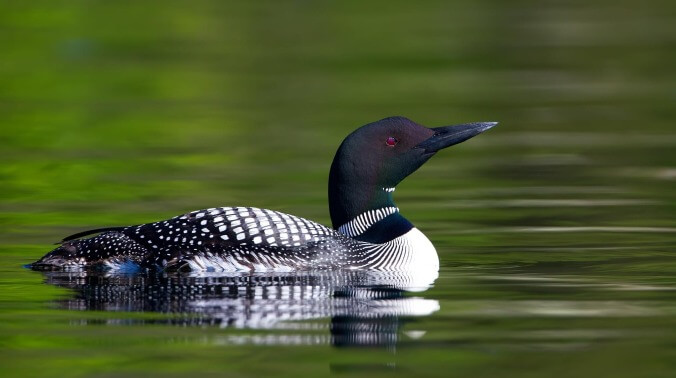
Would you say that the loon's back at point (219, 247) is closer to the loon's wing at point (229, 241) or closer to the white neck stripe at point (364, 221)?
the loon's wing at point (229, 241)

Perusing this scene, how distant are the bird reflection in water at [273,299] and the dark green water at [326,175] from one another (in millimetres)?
20

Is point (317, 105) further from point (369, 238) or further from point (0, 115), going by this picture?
point (369, 238)

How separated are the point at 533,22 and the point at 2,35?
7052 mm

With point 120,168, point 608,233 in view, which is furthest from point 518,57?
point 608,233

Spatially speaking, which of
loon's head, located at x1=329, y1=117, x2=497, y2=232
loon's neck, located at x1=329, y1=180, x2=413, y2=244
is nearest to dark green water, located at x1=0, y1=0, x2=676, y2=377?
loon's neck, located at x1=329, y1=180, x2=413, y2=244

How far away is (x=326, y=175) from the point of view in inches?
406

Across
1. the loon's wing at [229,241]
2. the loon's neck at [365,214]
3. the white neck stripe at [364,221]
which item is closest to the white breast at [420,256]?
the loon's neck at [365,214]

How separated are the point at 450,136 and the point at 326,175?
2933mm

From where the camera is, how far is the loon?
691 centimetres

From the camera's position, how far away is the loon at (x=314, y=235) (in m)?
6.91

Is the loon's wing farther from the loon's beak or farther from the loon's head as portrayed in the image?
the loon's beak

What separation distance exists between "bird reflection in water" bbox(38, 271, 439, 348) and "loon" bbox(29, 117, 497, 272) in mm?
62

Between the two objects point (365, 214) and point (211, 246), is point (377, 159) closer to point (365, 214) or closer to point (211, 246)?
point (365, 214)

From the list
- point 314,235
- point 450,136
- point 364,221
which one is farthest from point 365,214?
point 450,136
